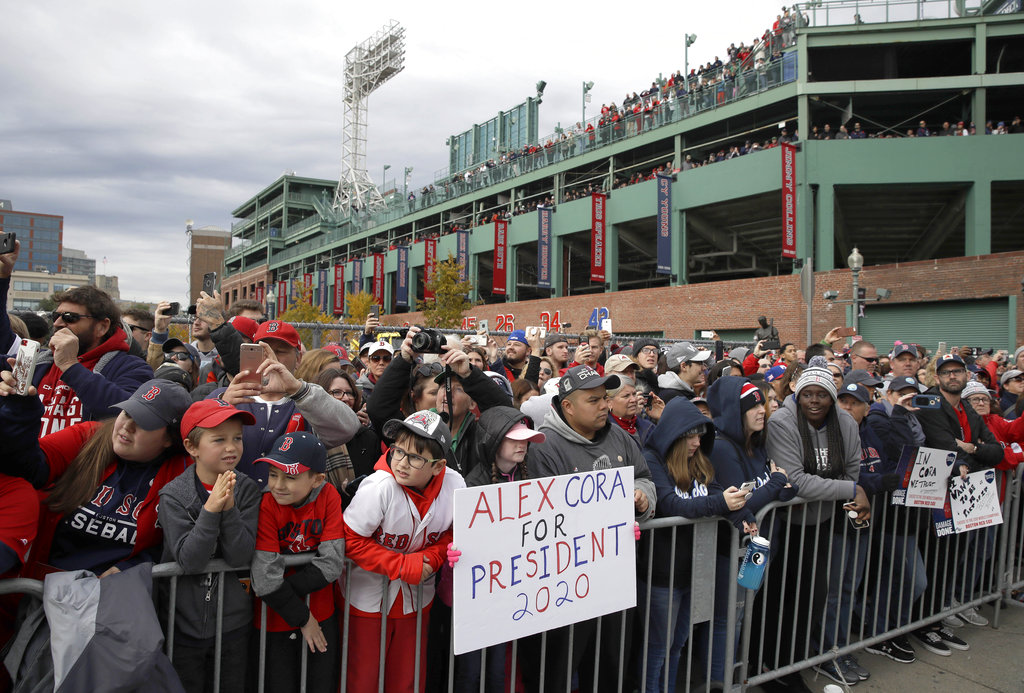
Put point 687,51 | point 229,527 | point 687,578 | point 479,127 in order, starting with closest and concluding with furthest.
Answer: point 229,527 → point 687,578 → point 687,51 → point 479,127

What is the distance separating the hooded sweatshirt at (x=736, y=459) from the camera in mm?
3857

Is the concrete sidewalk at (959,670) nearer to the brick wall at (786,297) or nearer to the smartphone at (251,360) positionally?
the smartphone at (251,360)

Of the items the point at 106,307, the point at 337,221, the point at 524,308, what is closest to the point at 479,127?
the point at 337,221

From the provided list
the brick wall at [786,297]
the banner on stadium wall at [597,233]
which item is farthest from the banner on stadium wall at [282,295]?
the banner on stadium wall at [597,233]

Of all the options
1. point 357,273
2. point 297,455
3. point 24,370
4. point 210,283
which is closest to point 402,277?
point 357,273

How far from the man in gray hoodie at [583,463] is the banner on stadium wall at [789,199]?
2186 centimetres

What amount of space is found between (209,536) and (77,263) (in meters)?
188

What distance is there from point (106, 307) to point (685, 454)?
3532mm

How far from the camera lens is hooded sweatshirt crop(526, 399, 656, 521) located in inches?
140

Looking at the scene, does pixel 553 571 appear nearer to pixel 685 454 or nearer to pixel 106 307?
pixel 685 454

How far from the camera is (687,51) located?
3562 cm

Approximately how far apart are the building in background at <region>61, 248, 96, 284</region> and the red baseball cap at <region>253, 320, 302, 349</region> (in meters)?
175

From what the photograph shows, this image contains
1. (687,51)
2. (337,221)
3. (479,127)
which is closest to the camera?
(687,51)

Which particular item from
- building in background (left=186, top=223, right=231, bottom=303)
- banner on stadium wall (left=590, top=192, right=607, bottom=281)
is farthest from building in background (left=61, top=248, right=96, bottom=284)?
banner on stadium wall (left=590, top=192, right=607, bottom=281)
